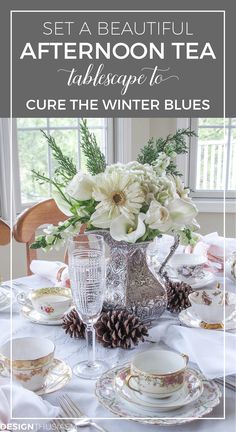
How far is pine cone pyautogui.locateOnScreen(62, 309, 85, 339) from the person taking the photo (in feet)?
3.06

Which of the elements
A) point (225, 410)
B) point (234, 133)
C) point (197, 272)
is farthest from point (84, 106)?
point (225, 410)

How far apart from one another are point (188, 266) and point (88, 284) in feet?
1.61

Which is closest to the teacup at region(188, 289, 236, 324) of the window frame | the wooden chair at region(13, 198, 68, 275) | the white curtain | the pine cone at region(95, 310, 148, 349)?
the pine cone at region(95, 310, 148, 349)

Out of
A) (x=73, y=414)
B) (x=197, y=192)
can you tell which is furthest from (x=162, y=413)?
(x=197, y=192)

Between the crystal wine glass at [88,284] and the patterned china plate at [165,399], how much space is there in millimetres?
74

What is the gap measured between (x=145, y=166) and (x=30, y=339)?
14.8 inches

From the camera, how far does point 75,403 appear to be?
2.40 feet

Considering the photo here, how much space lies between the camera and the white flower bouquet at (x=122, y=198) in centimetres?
89

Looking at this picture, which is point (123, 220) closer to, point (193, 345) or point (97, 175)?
point (97, 175)

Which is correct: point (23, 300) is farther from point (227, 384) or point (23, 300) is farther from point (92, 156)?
point (227, 384)

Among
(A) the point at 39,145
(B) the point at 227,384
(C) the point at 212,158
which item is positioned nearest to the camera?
(B) the point at 227,384

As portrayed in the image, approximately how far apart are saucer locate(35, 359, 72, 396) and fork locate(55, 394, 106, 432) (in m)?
0.03

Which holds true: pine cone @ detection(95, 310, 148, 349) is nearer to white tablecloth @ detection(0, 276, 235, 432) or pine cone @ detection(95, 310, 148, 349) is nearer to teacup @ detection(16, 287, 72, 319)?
white tablecloth @ detection(0, 276, 235, 432)

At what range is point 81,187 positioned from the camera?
0.90 metres
